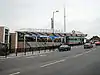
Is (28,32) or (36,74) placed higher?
(28,32)

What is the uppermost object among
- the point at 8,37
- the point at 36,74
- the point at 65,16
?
the point at 65,16

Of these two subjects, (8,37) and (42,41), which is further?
(42,41)

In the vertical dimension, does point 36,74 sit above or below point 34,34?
below

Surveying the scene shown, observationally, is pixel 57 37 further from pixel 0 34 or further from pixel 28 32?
pixel 0 34

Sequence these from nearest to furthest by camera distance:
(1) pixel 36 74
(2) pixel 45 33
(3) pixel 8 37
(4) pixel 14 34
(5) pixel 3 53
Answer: (1) pixel 36 74, (5) pixel 3 53, (3) pixel 8 37, (4) pixel 14 34, (2) pixel 45 33

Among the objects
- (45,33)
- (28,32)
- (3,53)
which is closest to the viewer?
(3,53)

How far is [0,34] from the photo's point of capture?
4131 cm

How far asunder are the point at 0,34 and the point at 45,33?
75.0 ft

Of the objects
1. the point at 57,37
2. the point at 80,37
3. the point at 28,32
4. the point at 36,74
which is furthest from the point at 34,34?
the point at 36,74

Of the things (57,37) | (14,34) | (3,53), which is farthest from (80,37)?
(3,53)

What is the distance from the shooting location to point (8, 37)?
4416 centimetres

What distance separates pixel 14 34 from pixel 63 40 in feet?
82.8

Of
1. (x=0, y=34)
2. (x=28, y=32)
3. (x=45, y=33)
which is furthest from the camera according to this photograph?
(x=45, y=33)

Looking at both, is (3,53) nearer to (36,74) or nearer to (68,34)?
(36,74)
